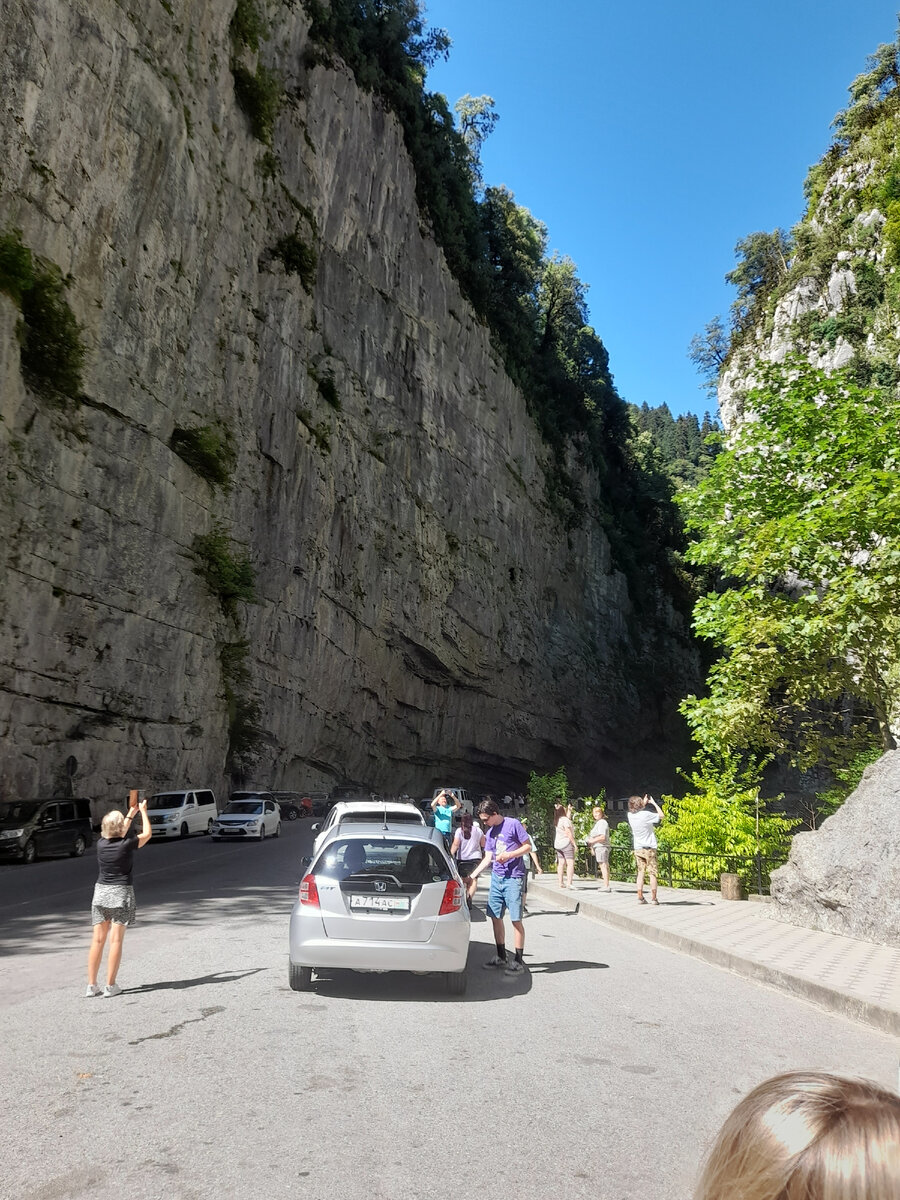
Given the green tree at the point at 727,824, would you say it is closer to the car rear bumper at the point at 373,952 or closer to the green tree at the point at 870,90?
the car rear bumper at the point at 373,952

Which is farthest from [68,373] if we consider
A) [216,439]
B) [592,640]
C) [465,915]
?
[592,640]

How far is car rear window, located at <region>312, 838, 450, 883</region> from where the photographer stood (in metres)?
8.12

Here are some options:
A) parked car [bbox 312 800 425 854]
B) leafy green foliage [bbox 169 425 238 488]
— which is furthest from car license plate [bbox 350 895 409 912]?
leafy green foliage [bbox 169 425 238 488]

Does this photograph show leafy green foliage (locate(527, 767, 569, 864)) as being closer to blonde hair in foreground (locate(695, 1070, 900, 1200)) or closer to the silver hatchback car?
the silver hatchback car

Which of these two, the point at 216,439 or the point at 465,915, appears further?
the point at 216,439

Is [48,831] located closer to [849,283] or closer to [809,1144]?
[809,1144]

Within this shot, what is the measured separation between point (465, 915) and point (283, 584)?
32.2 metres

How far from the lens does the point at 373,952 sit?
7.70 metres

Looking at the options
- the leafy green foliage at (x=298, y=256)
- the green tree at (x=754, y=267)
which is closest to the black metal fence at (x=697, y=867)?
the leafy green foliage at (x=298, y=256)

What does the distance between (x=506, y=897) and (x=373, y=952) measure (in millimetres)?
2023

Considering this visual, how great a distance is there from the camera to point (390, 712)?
162 ft

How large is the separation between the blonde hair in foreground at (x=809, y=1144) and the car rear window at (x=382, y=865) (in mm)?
7002

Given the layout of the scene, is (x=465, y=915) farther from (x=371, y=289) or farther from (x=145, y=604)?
(x=371, y=289)

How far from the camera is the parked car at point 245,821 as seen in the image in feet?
93.0
